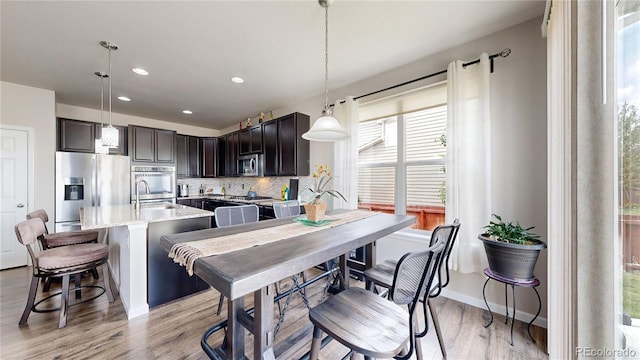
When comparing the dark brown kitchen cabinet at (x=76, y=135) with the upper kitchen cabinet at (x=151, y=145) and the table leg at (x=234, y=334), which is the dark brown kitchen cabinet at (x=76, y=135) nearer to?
the upper kitchen cabinet at (x=151, y=145)

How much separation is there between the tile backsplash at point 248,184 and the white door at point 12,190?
2.44 metres

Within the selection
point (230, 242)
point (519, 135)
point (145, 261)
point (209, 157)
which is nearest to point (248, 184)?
point (209, 157)

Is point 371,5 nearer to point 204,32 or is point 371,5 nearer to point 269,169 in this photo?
point 204,32

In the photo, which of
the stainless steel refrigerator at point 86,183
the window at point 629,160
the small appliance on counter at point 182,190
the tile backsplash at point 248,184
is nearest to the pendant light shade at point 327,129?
the window at point 629,160

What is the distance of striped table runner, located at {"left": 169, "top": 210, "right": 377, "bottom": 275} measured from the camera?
1.03 m

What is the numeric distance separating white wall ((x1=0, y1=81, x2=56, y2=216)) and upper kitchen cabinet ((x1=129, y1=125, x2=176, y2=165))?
3.42ft

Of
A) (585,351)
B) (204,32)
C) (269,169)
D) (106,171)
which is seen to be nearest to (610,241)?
(585,351)

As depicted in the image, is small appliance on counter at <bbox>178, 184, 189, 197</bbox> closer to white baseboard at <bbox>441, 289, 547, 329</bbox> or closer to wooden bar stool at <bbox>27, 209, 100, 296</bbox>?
wooden bar stool at <bbox>27, 209, 100, 296</bbox>

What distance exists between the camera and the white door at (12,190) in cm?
319

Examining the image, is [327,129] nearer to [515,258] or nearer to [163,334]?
[515,258]

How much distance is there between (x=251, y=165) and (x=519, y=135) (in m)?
4.03

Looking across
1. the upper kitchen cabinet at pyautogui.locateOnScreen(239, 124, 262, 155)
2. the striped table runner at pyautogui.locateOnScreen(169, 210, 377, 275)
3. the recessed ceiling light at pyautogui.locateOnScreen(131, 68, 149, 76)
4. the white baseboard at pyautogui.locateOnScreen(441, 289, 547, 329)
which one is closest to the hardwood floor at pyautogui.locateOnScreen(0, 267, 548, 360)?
the white baseboard at pyautogui.locateOnScreen(441, 289, 547, 329)

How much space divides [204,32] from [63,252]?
7.69 feet

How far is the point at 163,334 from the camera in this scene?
1861mm
